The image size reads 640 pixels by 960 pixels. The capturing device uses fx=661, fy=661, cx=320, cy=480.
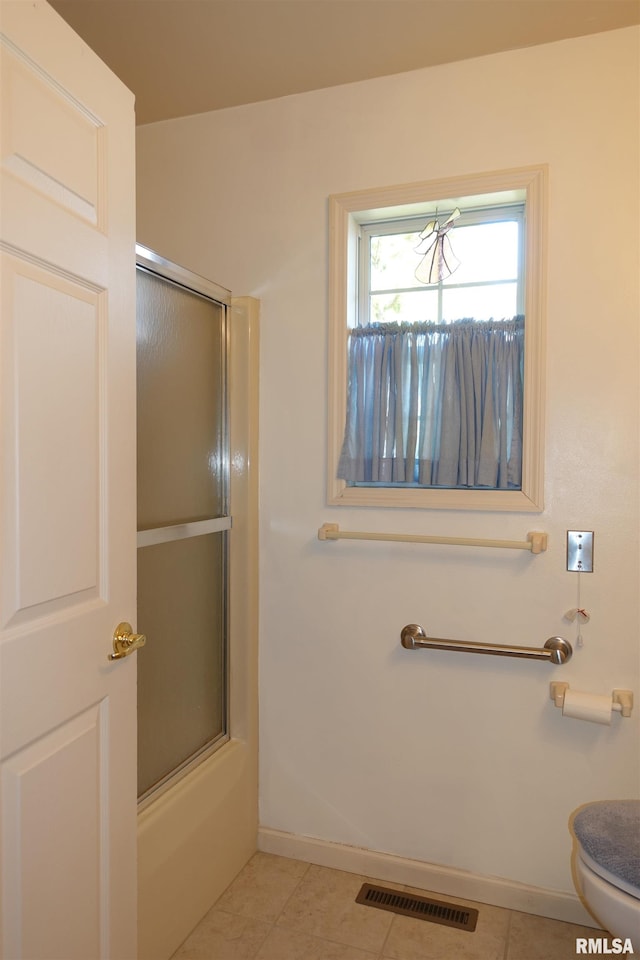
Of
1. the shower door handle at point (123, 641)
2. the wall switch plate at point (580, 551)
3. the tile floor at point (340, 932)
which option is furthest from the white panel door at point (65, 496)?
the wall switch plate at point (580, 551)

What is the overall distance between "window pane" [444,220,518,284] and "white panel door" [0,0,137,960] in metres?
1.08

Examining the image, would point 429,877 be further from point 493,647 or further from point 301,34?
point 301,34

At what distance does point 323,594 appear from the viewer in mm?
2174

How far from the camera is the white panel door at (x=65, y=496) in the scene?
1.06 metres

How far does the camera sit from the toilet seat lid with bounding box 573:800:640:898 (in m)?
1.37

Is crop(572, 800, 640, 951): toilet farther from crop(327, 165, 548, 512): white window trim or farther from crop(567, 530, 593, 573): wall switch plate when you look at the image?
crop(327, 165, 548, 512): white window trim

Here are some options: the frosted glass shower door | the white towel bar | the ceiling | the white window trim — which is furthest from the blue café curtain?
the ceiling

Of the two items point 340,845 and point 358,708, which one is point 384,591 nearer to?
point 358,708

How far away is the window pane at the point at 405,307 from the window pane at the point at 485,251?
0.08 metres

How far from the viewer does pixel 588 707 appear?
179 cm

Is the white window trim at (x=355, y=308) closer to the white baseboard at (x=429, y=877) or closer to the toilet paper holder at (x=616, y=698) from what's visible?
the toilet paper holder at (x=616, y=698)

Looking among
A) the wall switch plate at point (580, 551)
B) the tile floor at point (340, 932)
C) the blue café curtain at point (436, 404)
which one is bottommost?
the tile floor at point (340, 932)

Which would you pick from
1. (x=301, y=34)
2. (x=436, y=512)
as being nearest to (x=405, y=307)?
(x=436, y=512)

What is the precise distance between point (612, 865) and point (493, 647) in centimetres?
64
